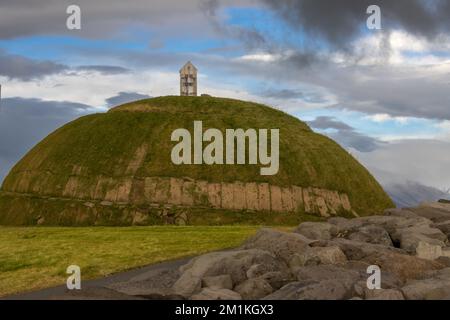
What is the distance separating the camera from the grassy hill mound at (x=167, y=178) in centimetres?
7294

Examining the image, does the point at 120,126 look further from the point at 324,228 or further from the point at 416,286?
the point at 416,286

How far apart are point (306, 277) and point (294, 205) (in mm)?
52375

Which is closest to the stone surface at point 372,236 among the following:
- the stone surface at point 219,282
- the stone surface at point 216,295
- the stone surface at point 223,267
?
the stone surface at point 223,267

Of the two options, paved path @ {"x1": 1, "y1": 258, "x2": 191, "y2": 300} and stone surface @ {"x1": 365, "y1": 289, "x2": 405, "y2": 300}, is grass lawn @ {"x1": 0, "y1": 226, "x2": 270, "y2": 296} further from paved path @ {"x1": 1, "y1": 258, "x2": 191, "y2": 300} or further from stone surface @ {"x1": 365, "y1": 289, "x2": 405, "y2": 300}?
stone surface @ {"x1": 365, "y1": 289, "x2": 405, "y2": 300}

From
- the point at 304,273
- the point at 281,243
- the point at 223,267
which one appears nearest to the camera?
the point at 304,273

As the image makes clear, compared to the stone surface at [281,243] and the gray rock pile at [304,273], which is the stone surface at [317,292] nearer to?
the gray rock pile at [304,273]

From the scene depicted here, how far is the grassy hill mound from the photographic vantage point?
239 ft

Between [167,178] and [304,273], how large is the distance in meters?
52.6

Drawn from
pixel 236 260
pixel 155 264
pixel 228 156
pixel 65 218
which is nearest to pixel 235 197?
pixel 228 156

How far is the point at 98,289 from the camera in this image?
19.9m

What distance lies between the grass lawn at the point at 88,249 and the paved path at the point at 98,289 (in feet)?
3.12

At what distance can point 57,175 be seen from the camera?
81000 millimetres

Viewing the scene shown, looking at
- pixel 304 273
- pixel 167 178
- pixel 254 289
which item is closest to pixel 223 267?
pixel 254 289

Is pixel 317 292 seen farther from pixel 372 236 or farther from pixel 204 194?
pixel 204 194
